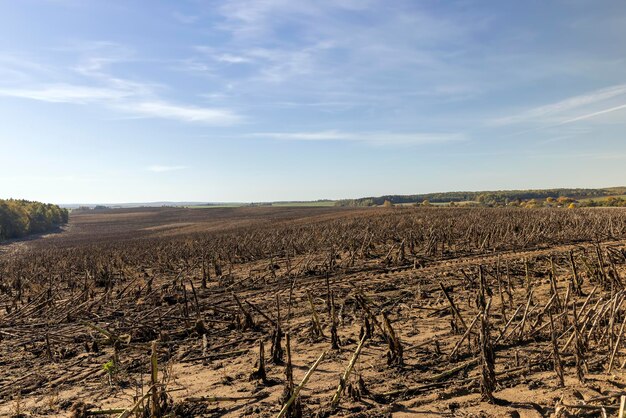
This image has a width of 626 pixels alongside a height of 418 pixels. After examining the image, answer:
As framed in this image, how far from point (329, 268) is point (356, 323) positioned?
6331 millimetres

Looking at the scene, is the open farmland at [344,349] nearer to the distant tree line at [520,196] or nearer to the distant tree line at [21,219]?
the distant tree line at [21,219]

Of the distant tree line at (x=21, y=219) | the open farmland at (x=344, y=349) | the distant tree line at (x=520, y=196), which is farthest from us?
the distant tree line at (x=520, y=196)

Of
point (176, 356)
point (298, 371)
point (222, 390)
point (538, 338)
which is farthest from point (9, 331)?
point (538, 338)

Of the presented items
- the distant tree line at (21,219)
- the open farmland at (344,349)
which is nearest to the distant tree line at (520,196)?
the open farmland at (344,349)

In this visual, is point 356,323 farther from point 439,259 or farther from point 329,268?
point 439,259

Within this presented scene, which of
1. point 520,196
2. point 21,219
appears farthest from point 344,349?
point 520,196

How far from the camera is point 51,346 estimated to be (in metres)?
8.31

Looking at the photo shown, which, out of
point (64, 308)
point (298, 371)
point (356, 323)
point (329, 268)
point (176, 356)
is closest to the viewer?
point (298, 371)

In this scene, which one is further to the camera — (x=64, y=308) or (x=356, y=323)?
(x=64, y=308)

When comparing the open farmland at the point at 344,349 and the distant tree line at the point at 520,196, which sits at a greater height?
the distant tree line at the point at 520,196

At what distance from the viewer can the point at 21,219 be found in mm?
55844

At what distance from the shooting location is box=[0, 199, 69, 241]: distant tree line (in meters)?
51.0

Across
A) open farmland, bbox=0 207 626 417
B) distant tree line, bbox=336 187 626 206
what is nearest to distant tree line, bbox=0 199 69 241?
open farmland, bbox=0 207 626 417

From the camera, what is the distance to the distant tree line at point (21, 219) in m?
51.0
